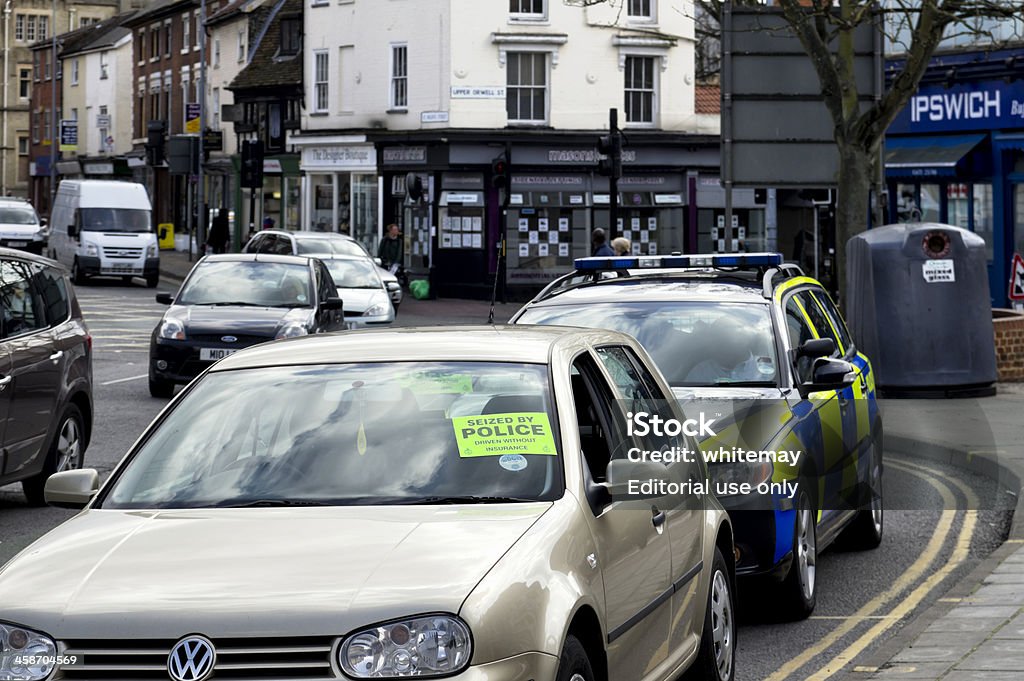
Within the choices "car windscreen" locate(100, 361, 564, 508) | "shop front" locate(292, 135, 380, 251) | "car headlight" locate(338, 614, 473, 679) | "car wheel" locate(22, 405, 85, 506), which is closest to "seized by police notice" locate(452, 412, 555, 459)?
"car windscreen" locate(100, 361, 564, 508)

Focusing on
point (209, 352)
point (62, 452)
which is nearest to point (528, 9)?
point (209, 352)

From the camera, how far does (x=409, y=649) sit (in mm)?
4336

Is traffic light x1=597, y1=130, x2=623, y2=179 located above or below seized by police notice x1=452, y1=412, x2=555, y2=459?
above

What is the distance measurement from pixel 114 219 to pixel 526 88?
11769 mm

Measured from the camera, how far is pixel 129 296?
41.6m

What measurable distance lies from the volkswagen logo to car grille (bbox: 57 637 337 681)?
0.05ft

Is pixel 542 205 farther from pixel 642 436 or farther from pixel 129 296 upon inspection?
pixel 642 436

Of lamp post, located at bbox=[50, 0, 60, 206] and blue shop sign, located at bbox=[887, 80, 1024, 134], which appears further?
lamp post, located at bbox=[50, 0, 60, 206]

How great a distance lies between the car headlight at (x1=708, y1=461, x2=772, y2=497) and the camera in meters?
7.96

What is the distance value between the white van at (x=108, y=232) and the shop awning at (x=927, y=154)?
2104 cm

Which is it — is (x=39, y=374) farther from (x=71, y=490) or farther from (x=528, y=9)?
(x=528, y=9)

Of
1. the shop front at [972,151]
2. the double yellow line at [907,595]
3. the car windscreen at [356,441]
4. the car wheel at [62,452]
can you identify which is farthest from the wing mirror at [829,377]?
the shop front at [972,151]

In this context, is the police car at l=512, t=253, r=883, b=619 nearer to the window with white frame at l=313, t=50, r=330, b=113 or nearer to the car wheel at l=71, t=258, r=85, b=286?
the car wheel at l=71, t=258, r=85, b=286

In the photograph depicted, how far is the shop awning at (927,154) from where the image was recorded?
32.0 metres
